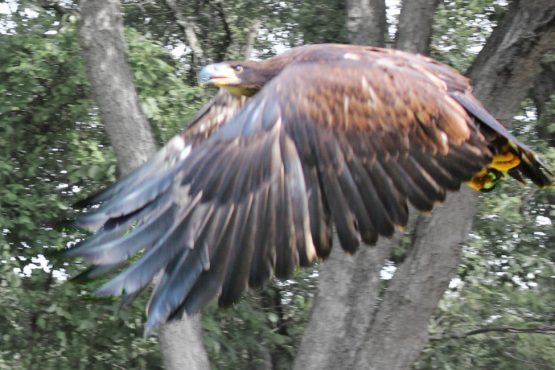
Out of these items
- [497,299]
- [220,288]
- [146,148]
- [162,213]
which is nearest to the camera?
[220,288]

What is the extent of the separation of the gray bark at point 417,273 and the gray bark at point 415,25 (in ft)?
1.22

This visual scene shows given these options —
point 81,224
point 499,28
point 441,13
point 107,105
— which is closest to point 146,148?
point 107,105

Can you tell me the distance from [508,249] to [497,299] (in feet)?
1.09

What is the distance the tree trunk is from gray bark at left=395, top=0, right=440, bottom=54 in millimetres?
1422

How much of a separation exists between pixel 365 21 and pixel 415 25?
270 millimetres

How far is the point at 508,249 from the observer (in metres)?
6.93

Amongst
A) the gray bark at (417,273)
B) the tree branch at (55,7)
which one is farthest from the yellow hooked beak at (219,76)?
the tree branch at (55,7)

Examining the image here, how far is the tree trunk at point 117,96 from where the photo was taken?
510cm

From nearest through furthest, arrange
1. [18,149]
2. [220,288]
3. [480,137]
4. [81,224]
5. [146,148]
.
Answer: [220,288], [480,137], [81,224], [146,148], [18,149]

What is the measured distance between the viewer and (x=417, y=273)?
5324mm

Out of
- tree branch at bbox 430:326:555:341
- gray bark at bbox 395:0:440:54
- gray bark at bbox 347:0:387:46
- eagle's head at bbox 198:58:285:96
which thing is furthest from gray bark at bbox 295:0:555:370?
eagle's head at bbox 198:58:285:96

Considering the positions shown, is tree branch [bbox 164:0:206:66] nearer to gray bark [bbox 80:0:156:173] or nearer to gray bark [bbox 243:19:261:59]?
gray bark [bbox 243:19:261:59]

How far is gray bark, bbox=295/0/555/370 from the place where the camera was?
5086mm

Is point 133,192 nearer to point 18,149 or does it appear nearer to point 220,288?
point 220,288
